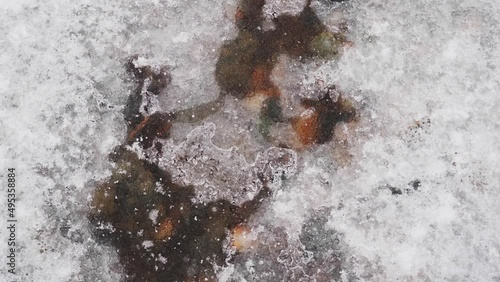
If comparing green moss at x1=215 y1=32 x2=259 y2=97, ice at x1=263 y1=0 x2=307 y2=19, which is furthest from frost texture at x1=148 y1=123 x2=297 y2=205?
ice at x1=263 y1=0 x2=307 y2=19

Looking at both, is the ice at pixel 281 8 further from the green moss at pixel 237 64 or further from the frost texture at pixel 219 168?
the frost texture at pixel 219 168

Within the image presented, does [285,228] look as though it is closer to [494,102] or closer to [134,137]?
[134,137]

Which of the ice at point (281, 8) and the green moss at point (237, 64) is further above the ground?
the ice at point (281, 8)

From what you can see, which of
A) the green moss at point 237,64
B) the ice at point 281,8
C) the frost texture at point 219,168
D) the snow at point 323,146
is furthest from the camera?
the ice at point 281,8

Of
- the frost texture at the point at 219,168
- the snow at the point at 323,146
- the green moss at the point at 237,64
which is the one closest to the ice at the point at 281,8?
the snow at the point at 323,146

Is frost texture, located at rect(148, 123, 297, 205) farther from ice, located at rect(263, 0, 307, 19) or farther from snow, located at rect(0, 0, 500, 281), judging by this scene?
ice, located at rect(263, 0, 307, 19)

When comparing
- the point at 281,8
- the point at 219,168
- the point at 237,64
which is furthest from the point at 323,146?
the point at 281,8
